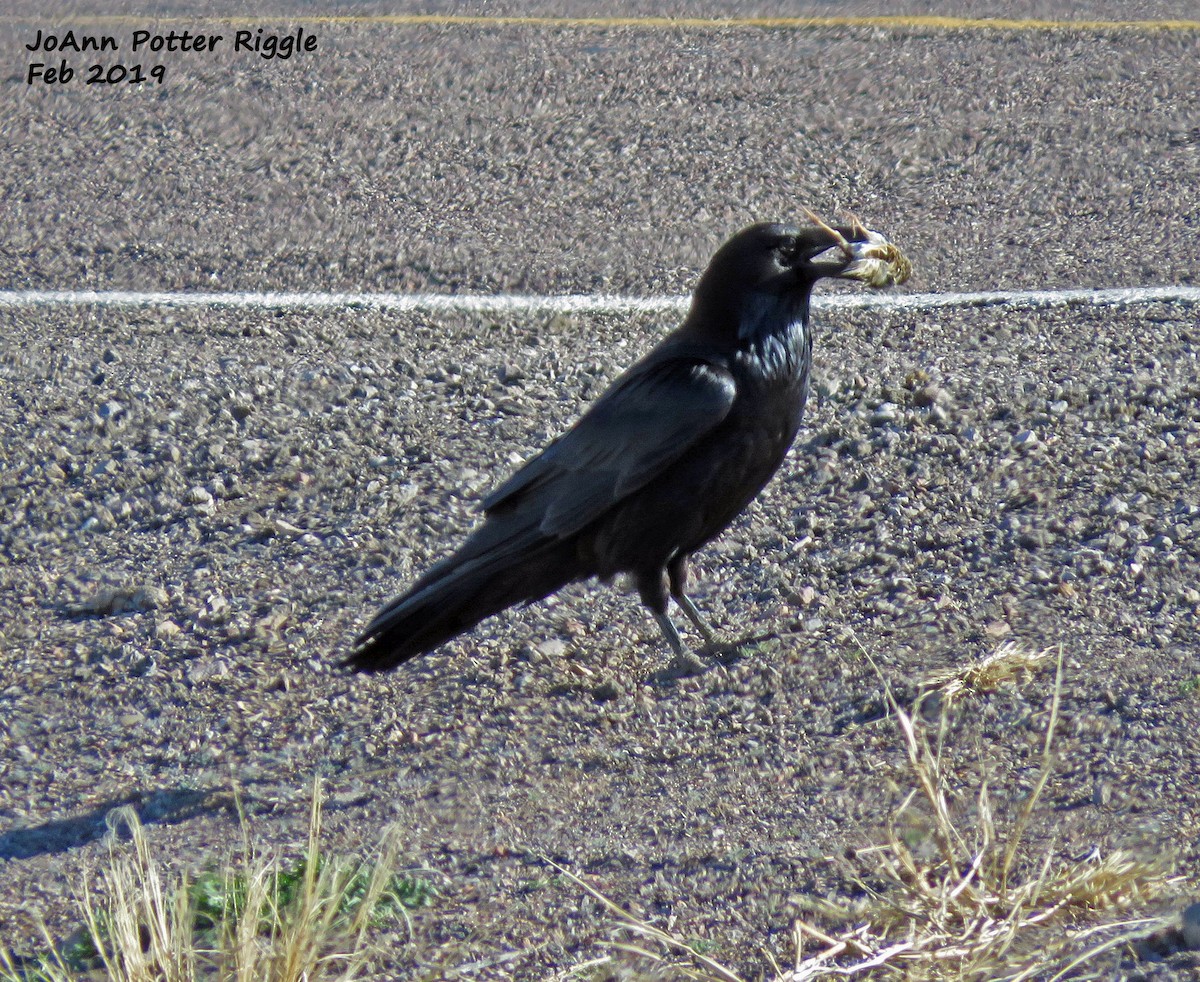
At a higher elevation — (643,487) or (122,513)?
(643,487)

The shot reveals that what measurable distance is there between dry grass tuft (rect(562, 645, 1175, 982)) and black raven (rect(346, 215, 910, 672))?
3.51 feet

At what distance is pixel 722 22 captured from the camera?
29.3 feet

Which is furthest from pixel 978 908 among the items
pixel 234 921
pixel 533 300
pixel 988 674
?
pixel 533 300

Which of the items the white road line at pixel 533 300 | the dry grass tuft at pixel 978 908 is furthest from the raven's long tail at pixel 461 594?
the white road line at pixel 533 300

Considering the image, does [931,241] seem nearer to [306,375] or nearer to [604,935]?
[306,375]

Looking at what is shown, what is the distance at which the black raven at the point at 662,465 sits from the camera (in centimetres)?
398

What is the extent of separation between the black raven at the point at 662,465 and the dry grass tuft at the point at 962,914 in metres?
1.07

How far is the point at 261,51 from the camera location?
29.1 feet

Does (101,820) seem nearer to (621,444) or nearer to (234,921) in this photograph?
(234,921)

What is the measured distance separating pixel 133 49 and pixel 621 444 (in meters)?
6.00

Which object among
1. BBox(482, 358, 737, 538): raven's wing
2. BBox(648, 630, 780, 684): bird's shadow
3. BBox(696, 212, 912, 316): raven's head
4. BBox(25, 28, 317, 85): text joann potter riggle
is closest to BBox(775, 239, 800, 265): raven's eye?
BBox(696, 212, 912, 316): raven's head

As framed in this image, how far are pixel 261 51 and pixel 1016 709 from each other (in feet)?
21.2

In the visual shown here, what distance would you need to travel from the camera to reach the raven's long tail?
12.7ft

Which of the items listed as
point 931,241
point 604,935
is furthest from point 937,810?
point 931,241
